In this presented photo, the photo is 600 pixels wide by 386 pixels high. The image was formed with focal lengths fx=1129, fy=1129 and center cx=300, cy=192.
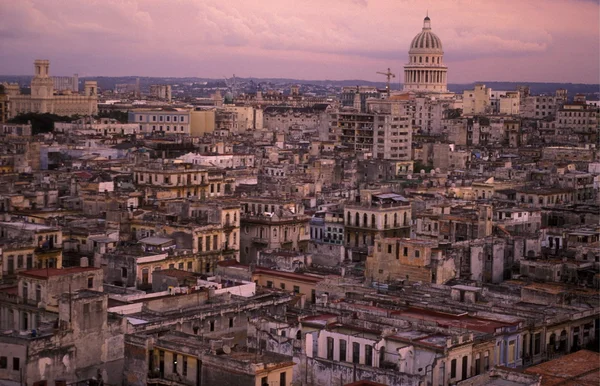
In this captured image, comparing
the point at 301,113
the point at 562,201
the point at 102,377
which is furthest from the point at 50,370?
the point at 301,113

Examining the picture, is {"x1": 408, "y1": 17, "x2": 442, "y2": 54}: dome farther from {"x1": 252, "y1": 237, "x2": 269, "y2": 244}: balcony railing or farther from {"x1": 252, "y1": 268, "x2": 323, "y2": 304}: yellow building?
{"x1": 252, "y1": 268, "x2": 323, "y2": 304}: yellow building

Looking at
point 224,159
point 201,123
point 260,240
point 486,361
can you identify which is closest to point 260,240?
point 260,240

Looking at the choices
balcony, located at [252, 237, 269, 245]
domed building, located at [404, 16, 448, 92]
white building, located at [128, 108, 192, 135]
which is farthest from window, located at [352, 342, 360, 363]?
domed building, located at [404, 16, 448, 92]

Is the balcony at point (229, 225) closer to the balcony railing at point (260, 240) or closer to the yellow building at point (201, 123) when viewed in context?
the balcony railing at point (260, 240)

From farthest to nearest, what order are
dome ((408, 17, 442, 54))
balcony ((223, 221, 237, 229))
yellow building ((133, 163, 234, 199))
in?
dome ((408, 17, 442, 54)) → yellow building ((133, 163, 234, 199)) → balcony ((223, 221, 237, 229))

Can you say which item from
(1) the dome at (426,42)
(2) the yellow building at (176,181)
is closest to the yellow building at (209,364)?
(2) the yellow building at (176,181)

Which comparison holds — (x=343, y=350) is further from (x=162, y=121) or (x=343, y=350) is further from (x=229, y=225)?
(x=162, y=121)

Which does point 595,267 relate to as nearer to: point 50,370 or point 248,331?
point 248,331

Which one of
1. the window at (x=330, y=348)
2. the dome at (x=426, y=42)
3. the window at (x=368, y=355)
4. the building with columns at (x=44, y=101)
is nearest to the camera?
the window at (x=368, y=355)
